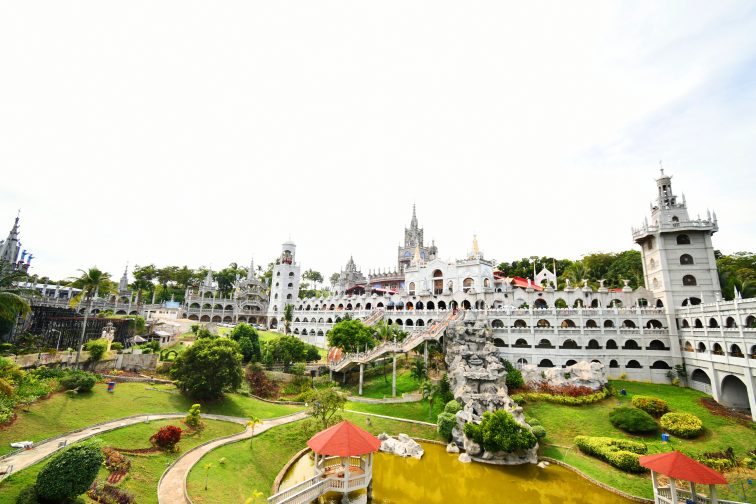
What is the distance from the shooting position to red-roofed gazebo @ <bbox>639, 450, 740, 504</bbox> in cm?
1786

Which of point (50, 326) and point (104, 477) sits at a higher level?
point (50, 326)

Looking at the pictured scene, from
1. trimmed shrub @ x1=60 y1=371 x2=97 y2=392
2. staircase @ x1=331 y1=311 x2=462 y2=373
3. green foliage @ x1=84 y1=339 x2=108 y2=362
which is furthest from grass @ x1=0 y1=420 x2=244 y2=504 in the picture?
staircase @ x1=331 y1=311 x2=462 y2=373

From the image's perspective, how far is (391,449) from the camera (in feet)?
98.4

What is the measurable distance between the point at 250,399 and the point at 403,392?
16.2 meters

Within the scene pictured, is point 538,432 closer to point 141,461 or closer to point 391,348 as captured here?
point 391,348

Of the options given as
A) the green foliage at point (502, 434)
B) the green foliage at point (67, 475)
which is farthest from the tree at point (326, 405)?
the green foliage at point (67, 475)

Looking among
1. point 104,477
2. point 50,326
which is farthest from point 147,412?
point 50,326

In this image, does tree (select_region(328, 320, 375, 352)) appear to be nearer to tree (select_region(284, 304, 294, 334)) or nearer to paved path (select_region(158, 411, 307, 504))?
paved path (select_region(158, 411, 307, 504))

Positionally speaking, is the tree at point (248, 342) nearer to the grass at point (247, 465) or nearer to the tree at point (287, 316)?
the grass at point (247, 465)

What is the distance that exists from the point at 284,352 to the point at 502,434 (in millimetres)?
28145

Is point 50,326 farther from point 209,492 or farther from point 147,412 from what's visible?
point 209,492

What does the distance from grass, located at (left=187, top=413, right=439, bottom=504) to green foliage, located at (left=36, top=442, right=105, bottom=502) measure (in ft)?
16.4

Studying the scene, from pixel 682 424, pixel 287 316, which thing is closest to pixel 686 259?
pixel 682 424

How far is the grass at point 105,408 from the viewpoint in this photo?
797 inches
